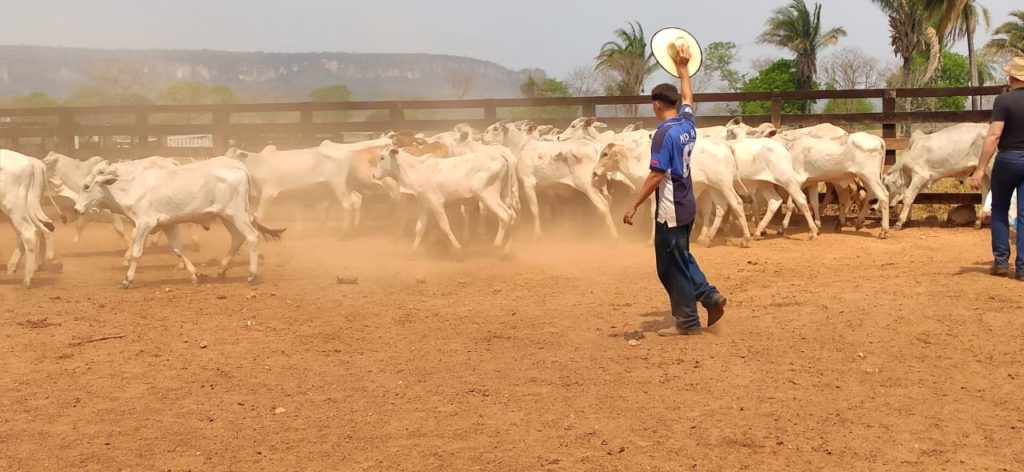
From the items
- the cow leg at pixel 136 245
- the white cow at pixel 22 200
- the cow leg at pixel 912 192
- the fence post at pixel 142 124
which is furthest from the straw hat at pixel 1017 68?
the fence post at pixel 142 124

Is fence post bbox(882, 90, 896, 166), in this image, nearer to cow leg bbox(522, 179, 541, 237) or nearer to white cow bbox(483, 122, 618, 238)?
white cow bbox(483, 122, 618, 238)

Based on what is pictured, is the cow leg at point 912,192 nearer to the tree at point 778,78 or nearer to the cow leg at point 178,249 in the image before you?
the cow leg at point 178,249

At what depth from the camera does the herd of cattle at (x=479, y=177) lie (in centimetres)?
1191

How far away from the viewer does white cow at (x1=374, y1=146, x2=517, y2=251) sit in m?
14.0

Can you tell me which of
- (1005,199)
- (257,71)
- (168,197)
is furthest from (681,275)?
(257,71)

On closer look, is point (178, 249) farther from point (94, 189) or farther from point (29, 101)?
point (29, 101)

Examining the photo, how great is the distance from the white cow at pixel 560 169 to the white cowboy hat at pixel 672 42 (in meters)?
6.34

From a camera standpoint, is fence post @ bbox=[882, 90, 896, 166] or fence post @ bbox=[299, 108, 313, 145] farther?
fence post @ bbox=[299, 108, 313, 145]

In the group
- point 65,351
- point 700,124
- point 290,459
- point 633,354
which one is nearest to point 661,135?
point 633,354

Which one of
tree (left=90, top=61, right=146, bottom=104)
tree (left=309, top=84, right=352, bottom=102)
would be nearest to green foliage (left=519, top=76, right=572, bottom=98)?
tree (left=309, top=84, right=352, bottom=102)

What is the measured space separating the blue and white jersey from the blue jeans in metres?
4.11

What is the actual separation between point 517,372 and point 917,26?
51734 mm

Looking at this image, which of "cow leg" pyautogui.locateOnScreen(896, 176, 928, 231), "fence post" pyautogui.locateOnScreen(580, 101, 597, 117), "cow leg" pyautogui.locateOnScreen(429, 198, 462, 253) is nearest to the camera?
"cow leg" pyautogui.locateOnScreen(429, 198, 462, 253)

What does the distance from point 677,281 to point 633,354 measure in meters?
0.78
